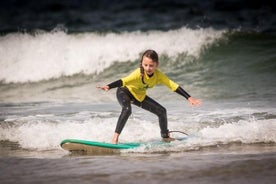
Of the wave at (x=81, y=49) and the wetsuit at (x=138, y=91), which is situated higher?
the wave at (x=81, y=49)

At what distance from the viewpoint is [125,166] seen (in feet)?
18.4

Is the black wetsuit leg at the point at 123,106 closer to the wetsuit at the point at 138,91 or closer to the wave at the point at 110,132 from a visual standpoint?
the wetsuit at the point at 138,91

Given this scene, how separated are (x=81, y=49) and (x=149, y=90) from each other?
18.5 ft

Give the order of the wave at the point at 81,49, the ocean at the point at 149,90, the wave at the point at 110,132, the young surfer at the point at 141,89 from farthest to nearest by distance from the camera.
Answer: the wave at the point at 81,49, the wave at the point at 110,132, the young surfer at the point at 141,89, the ocean at the point at 149,90

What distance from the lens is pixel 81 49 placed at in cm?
1744

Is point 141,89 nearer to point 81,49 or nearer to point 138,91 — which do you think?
point 138,91

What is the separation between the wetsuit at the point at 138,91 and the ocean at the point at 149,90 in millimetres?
505

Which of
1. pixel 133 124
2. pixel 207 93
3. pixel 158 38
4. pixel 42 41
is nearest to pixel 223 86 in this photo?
pixel 207 93

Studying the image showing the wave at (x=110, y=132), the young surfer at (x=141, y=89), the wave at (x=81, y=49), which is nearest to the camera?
the young surfer at (x=141, y=89)

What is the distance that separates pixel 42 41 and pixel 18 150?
38.0ft

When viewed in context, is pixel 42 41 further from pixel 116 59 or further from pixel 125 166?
pixel 125 166

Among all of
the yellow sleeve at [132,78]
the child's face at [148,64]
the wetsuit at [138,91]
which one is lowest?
the wetsuit at [138,91]

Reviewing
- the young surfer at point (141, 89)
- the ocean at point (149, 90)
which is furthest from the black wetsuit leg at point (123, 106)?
the ocean at point (149, 90)

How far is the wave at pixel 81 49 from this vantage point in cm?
1619
